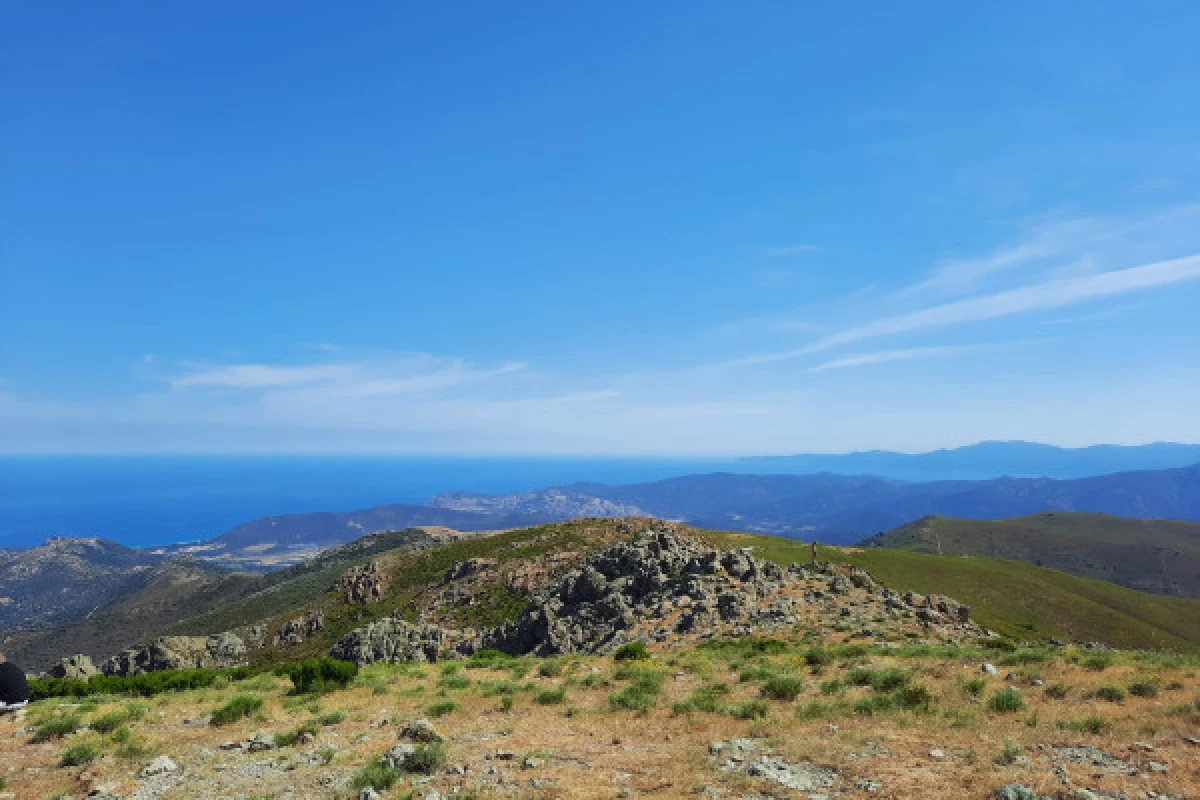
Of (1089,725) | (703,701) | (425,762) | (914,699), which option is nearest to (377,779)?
(425,762)

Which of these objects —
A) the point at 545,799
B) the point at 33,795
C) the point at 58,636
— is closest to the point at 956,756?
the point at 545,799

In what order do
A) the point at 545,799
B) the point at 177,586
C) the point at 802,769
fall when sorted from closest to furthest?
the point at 545,799, the point at 802,769, the point at 177,586

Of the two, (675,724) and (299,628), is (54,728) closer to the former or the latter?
(675,724)

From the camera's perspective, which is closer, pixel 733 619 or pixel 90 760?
pixel 90 760

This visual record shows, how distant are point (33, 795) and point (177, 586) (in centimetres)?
23207

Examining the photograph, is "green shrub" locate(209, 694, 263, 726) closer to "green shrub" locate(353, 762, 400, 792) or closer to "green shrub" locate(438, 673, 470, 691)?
"green shrub" locate(438, 673, 470, 691)

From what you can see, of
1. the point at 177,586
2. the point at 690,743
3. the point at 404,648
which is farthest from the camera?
the point at 177,586

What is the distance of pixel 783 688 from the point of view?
18.9 metres

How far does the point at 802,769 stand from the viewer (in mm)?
12281

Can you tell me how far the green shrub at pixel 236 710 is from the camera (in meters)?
18.7

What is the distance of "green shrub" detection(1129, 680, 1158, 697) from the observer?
659 inches

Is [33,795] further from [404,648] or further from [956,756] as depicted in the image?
[404,648]

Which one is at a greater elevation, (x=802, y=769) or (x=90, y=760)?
(x=802, y=769)

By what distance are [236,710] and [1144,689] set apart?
28.4m
